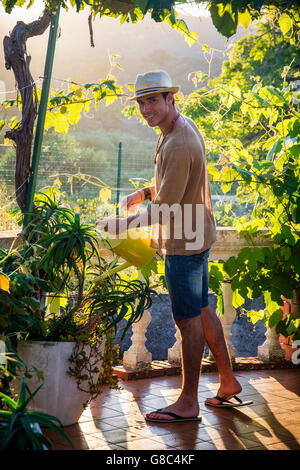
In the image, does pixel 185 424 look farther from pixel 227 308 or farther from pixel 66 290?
pixel 227 308

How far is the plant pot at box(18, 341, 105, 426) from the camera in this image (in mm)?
2584

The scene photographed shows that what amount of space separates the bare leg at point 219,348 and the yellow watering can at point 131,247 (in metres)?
0.47

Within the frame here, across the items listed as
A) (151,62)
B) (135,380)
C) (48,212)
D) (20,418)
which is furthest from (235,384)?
(151,62)

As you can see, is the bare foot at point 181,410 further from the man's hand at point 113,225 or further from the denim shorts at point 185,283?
the man's hand at point 113,225

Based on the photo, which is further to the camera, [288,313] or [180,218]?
[288,313]

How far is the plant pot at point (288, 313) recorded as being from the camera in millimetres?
3912

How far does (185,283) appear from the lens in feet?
9.39

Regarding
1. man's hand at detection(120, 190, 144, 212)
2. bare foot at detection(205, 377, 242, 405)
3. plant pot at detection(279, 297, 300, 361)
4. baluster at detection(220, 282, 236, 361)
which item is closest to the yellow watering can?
man's hand at detection(120, 190, 144, 212)

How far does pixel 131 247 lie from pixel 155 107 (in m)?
0.64

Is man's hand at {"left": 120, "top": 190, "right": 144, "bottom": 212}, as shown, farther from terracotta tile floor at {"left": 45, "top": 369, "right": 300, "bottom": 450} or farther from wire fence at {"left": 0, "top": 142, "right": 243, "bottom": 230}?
terracotta tile floor at {"left": 45, "top": 369, "right": 300, "bottom": 450}

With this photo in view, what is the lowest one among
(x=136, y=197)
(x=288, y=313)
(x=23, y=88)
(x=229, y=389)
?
(x=229, y=389)

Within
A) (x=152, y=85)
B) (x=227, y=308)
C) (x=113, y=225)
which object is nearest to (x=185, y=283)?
(x=113, y=225)

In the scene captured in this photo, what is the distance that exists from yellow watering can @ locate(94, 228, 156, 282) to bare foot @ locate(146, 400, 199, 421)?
672 millimetres

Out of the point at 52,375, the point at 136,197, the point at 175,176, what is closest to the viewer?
the point at 52,375
